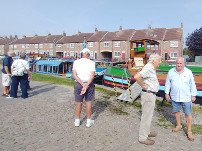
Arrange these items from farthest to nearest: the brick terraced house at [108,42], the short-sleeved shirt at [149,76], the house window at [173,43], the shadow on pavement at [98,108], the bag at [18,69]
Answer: the brick terraced house at [108,42], the house window at [173,43], the bag at [18,69], the shadow on pavement at [98,108], the short-sleeved shirt at [149,76]

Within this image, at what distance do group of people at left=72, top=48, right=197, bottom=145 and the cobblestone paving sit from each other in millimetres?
248

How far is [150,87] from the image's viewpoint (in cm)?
361

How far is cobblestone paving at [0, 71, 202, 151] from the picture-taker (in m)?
3.63

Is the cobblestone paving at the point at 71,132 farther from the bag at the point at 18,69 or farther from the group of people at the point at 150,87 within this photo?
the bag at the point at 18,69

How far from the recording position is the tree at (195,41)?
41.7 m

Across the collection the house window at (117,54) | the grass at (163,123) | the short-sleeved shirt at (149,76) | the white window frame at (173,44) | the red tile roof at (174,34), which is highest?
the red tile roof at (174,34)

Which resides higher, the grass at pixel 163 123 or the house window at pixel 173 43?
the house window at pixel 173 43

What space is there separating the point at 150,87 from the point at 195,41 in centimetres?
4496

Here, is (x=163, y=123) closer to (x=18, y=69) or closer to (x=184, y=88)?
(x=184, y=88)

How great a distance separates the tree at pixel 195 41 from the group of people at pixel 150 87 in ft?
143

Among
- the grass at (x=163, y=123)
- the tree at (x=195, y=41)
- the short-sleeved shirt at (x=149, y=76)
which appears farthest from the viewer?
the tree at (x=195, y=41)

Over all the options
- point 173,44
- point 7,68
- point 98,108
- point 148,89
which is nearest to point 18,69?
point 7,68

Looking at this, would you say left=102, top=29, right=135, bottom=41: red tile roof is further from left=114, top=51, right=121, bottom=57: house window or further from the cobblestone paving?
the cobblestone paving

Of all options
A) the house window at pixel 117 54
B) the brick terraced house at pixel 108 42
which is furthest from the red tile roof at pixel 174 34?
the house window at pixel 117 54
